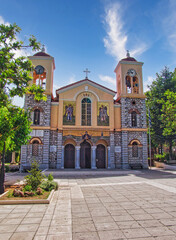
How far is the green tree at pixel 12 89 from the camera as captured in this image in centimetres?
841

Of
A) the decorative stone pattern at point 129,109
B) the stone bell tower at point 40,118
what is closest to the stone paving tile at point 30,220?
the stone bell tower at point 40,118

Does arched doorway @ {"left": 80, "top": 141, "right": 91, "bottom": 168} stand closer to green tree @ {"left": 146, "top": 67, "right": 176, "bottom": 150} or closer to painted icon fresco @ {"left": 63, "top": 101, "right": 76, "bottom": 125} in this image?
painted icon fresco @ {"left": 63, "top": 101, "right": 76, "bottom": 125}

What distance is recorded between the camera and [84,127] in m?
20.3

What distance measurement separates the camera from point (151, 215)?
18.4 feet

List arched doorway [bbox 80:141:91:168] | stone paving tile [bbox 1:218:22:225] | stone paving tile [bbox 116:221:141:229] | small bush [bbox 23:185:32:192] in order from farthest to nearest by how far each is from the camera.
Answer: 1. arched doorway [bbox 80:141:91:168]
2. small bush [bbox 23:185:32:192]
3. stone paving tile [bbox 1:218:22:225]
4. stone paving tile [bbox 116:221:141:229]

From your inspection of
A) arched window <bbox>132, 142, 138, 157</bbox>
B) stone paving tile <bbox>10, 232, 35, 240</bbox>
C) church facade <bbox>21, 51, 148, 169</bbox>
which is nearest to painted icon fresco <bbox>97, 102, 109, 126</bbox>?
church facade <bbox>21, 51, 148, 169</bbox>

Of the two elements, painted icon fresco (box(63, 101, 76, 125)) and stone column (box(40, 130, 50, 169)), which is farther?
painted icon fresco (box(63, 101, 76, 125))

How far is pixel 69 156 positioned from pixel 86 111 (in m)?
5.56

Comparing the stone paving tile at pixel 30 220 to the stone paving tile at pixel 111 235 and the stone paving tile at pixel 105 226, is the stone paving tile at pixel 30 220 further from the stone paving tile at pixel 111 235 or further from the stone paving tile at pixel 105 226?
the stone paving tile at pixel 111 235

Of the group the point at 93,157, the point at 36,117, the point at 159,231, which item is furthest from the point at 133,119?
the point at 159,231

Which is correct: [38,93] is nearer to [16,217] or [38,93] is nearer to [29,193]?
[29,193]

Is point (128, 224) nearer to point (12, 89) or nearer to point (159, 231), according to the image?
point (159, 231)

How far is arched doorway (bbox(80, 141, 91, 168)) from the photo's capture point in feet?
66.9

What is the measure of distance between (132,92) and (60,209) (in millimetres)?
18605
